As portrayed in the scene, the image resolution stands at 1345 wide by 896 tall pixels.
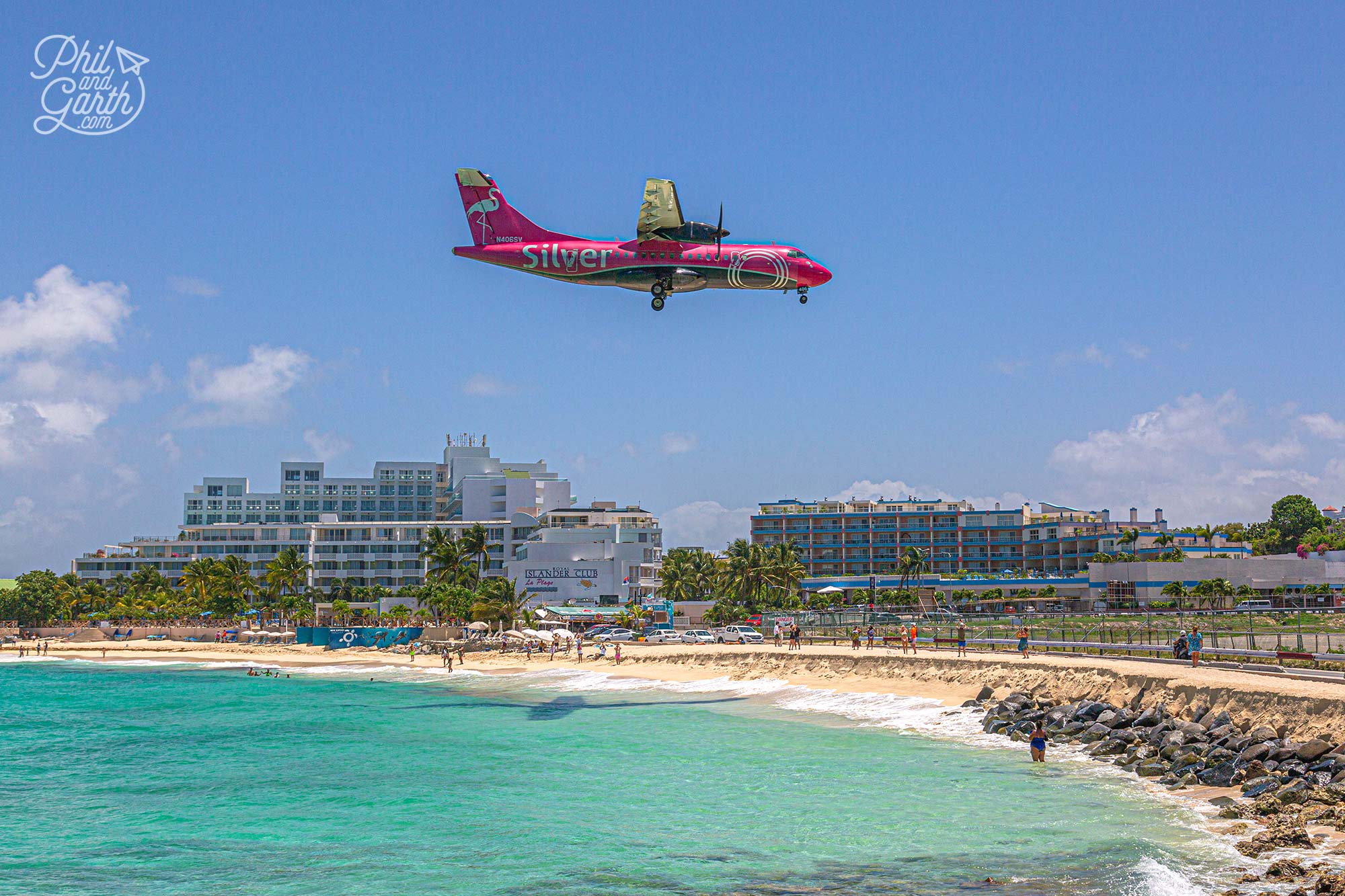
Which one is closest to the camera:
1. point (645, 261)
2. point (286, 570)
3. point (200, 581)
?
point (645, 261)

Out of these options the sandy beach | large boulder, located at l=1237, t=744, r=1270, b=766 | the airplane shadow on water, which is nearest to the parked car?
the sandy beach

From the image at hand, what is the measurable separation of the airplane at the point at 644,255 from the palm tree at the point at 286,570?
98.4 meters

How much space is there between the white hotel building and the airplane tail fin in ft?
247

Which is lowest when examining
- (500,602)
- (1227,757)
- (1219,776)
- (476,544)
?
(500,602)

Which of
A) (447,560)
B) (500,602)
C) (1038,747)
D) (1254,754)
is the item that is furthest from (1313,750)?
(447,560)

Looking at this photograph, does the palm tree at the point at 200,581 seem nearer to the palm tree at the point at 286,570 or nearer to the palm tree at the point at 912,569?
the palm tree at the point at 286,570

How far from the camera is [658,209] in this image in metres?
32.8

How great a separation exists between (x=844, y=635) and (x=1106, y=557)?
7126 centimetres

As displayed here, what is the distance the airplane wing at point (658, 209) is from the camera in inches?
1273

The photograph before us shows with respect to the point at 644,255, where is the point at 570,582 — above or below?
below

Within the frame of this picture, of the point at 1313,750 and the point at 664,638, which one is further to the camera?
the point at 664,638

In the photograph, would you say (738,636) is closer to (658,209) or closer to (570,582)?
(570,582)

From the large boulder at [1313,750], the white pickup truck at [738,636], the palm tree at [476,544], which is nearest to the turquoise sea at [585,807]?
the large boulder at [1313,750]

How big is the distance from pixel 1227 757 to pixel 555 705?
33.1 meters
